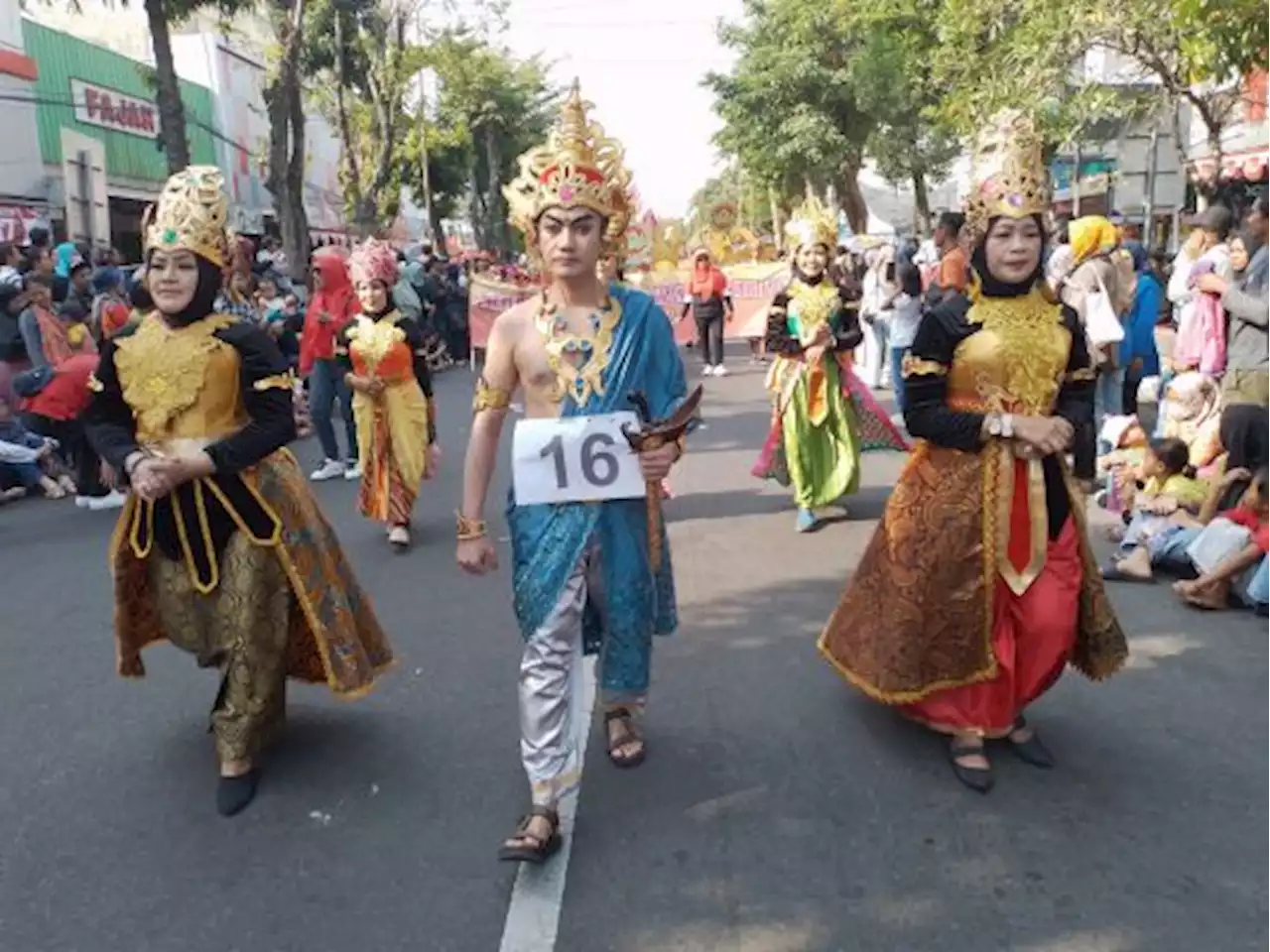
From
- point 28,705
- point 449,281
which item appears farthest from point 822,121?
point 28,705

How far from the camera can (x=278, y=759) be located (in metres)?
4.35

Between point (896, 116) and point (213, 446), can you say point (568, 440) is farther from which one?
point (896, 116)

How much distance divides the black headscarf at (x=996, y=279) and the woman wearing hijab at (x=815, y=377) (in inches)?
139

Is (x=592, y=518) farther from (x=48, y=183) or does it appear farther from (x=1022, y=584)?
(x=48, y=183)

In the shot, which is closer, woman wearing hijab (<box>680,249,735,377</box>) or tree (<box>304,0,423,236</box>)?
woman wearing hijab (<box>680,249,735,377</box>)

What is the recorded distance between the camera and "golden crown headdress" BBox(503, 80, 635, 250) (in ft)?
12.0

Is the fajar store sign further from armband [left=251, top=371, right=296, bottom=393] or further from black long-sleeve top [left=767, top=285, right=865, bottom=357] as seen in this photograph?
armband [left=251, top=371, right=296, bottom=393]

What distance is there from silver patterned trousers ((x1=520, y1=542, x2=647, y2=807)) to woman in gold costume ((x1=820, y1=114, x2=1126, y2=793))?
3.75 ft

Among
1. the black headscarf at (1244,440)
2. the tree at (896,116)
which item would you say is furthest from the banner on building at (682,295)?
the black headscarf at (1244,440)

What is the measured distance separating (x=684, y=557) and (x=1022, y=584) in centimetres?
345

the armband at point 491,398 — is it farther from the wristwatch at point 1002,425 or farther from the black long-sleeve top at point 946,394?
the wristwatch at point 1002,425

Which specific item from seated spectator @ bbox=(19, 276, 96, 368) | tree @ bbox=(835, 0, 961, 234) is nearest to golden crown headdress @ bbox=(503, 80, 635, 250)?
seated spectator @ bbox=(19, 276, 96, 368)

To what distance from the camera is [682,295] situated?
→ 20266 mm

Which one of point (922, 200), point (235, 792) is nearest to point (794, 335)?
point (235, 792)
